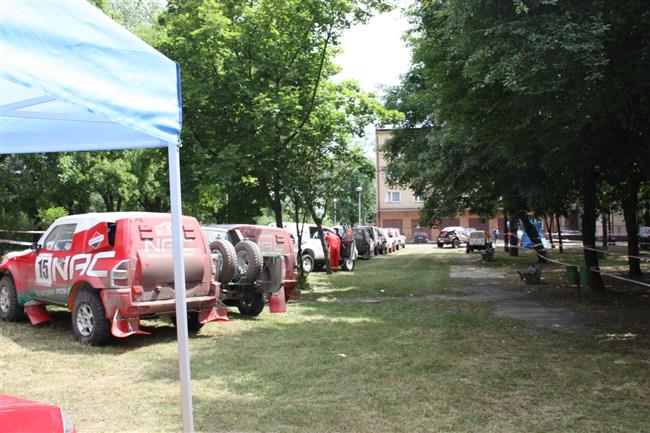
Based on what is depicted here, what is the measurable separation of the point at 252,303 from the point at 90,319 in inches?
139

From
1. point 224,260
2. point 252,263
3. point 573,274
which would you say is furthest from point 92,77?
point 573,274

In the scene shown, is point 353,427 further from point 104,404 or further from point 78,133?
point 78,133

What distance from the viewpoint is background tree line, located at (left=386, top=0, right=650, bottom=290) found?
23.2 ft

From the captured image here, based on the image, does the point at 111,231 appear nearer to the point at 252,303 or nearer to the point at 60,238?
the point at 60,238

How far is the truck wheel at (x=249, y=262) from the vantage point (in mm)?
11180

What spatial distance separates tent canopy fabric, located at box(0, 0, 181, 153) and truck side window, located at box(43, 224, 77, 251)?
5.22m

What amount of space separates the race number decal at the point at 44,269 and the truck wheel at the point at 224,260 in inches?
105

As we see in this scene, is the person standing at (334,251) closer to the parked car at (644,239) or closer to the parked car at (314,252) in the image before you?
the parked car at (314,252)

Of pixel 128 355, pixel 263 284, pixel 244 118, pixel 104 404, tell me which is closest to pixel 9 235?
pixel 244 118

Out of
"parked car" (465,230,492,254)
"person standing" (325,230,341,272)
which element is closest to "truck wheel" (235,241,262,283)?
"person standing" (325,230,341,272)

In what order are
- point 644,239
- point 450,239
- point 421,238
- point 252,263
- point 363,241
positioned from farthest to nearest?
point 421,238, point 450,239, point 644,239, point 363,241, point 252,263

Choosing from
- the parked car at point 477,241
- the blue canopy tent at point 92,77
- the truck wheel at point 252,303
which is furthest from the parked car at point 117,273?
the parked car at point 477,241

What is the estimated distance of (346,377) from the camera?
6.90 meters

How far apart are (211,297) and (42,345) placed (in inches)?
A: 97.6
